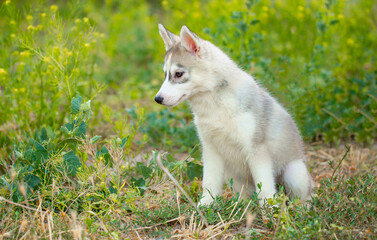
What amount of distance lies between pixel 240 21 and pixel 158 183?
2.26 metres

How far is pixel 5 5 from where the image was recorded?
176 inches

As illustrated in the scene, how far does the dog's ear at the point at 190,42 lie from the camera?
3539mm

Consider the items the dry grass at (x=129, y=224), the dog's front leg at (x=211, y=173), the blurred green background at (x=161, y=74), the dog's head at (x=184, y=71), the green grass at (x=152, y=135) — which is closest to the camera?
the dry grass at (x=129, y=224)

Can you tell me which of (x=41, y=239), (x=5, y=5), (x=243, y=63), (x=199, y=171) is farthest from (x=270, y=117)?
(x=5, y=5)

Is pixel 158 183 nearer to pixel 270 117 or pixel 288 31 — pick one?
pixel 270 117

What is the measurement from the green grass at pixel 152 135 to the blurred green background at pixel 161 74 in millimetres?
22

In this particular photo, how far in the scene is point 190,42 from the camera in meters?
3.60

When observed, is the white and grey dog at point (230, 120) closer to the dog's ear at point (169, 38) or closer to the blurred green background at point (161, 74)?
the dog's ear at point (169, 38)

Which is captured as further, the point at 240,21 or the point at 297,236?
the point at 240,21

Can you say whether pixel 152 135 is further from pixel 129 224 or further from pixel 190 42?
pixel 129 224

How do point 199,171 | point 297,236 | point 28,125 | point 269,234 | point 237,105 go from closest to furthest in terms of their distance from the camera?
point 297,236 → point 269,234 → point 237,105 → point 199,171 → point 28,125

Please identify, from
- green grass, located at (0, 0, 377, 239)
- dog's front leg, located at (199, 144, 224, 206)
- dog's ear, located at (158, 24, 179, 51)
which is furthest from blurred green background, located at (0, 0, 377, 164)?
dog's front leg, located at (199, 144, 224, 206)

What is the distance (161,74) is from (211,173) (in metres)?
3.35

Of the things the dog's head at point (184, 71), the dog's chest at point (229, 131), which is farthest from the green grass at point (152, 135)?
the dog's head at point (184, 71)
